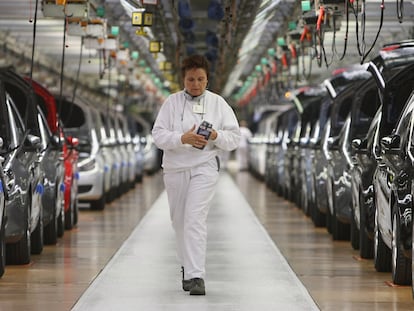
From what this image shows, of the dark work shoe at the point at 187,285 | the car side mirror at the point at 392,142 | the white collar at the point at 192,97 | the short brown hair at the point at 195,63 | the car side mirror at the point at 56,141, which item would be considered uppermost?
the short brown hair at the point at 195,63

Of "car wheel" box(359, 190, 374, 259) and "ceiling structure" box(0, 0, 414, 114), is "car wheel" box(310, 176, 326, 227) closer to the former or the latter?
"ceiling structure" box(0, 0, 414, 114)

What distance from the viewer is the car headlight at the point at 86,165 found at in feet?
77.3

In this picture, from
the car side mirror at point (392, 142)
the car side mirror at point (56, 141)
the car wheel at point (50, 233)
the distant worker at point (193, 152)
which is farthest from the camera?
the car side mirror at point (56, 141)

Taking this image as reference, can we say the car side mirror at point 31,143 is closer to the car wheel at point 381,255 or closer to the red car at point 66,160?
the red car at point 66,160

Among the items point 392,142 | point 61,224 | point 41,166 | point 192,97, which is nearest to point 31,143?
point 41,166

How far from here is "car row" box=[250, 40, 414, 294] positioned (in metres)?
11.4

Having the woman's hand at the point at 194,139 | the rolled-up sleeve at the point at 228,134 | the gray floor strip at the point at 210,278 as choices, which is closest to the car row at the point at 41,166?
the gray floor strip at the point at 210,278

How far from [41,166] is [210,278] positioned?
3491 mm

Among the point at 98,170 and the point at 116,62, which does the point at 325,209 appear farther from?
the point at 116,62

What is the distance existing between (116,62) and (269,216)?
12306mm

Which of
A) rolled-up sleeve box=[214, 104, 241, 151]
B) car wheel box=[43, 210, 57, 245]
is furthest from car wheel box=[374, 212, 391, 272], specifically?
car wheel box=[43, 210, 57, 245]

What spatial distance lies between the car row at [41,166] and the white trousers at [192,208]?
1.53 metres

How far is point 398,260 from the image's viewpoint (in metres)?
11.4

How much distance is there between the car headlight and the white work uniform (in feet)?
39.9
